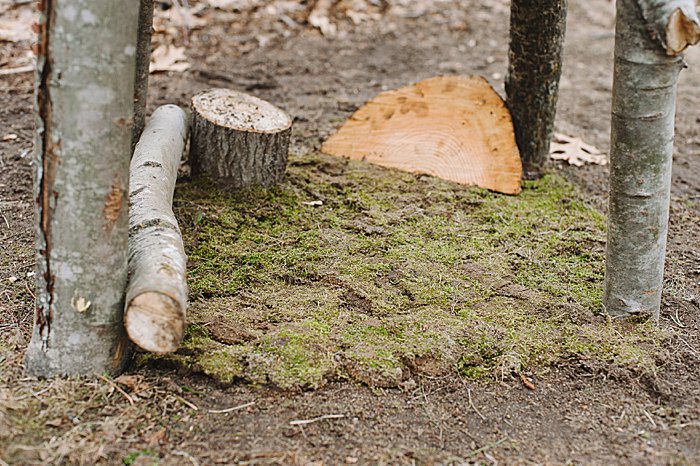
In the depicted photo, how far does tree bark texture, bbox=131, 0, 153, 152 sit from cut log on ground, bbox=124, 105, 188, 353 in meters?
0.24

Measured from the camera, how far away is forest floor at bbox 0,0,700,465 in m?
2.35

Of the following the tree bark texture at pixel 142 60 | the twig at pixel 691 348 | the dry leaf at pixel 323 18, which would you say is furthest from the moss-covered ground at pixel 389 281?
the dry leaf at pixel 323 18

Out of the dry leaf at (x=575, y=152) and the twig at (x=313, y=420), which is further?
the dry leaf at (x=575, y=152)

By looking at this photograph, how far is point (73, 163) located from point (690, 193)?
12.0 ft

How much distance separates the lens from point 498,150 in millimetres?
4336

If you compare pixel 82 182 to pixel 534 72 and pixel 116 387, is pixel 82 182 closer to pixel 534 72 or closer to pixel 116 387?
pixel 116 387

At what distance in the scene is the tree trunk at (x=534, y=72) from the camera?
403cm

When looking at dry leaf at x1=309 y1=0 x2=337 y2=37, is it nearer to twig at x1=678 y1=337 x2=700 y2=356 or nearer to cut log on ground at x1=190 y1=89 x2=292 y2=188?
cut log on ground at x1=190 y1=89 x2=292 y2=188

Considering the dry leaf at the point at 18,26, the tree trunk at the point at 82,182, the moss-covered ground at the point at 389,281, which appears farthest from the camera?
the dry leaf at the point at 18,26

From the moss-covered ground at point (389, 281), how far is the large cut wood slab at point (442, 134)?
0.14 m

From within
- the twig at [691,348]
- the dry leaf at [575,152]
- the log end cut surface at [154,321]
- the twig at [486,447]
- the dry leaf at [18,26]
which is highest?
the dry leaf at [18,26]

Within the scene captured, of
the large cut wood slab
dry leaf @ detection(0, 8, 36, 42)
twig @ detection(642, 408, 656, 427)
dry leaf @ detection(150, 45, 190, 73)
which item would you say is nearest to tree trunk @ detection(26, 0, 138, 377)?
twig @ detection(642, 408, 656, 427)

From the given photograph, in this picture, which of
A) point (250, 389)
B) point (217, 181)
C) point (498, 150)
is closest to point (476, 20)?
point (498, 150)

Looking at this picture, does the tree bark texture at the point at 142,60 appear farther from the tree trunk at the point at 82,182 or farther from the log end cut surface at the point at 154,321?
the log end cut surface at the point at 154,321
